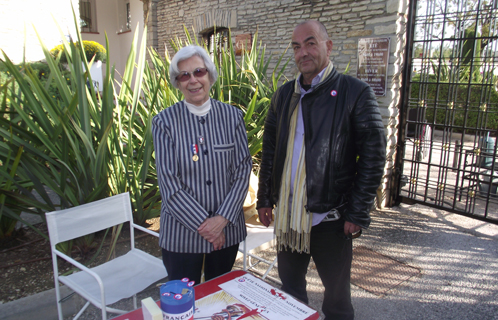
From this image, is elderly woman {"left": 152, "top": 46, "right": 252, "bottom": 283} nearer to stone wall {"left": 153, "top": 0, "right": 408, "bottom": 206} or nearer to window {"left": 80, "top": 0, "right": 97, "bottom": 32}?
stone wall {"left": 153, "top": 0, "right": 408, "bottom": 206}

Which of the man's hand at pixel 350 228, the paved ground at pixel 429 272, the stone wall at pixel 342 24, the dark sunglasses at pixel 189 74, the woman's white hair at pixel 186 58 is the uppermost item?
the stone wall at pixel 342 24

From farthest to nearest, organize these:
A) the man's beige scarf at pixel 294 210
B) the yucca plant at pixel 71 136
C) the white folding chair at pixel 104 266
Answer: the yucca plant at pixel 71 136 → the white folding chair at pixel 104 266 → the man's beige scarf at pixel 294 210

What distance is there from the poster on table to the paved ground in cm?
132

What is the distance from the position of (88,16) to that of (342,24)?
16.6m

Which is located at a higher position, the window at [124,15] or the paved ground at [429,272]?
the window at [124,15]

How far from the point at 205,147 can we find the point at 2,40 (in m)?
6.88

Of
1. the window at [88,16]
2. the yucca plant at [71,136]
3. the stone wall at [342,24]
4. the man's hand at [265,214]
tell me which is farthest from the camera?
the window at [88,16]

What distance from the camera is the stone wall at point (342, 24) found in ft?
14.2

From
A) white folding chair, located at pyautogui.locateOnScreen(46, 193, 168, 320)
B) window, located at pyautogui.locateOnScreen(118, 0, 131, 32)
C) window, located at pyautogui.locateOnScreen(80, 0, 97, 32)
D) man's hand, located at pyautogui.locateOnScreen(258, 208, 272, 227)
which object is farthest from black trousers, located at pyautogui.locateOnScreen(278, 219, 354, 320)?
window, located at pyautogui.locateOnScreen(80, 0, 97, 32)

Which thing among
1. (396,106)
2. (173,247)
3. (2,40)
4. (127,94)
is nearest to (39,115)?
(127,94)

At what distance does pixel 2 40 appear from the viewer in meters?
6.52

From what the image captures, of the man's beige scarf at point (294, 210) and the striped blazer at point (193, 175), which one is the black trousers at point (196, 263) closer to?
the striped blazer at point (193, 175)

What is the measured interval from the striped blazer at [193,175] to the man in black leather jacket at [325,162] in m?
0.29

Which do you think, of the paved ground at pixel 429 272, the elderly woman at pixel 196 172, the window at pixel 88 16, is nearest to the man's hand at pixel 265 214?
the elderly woman at pixel 196 172
